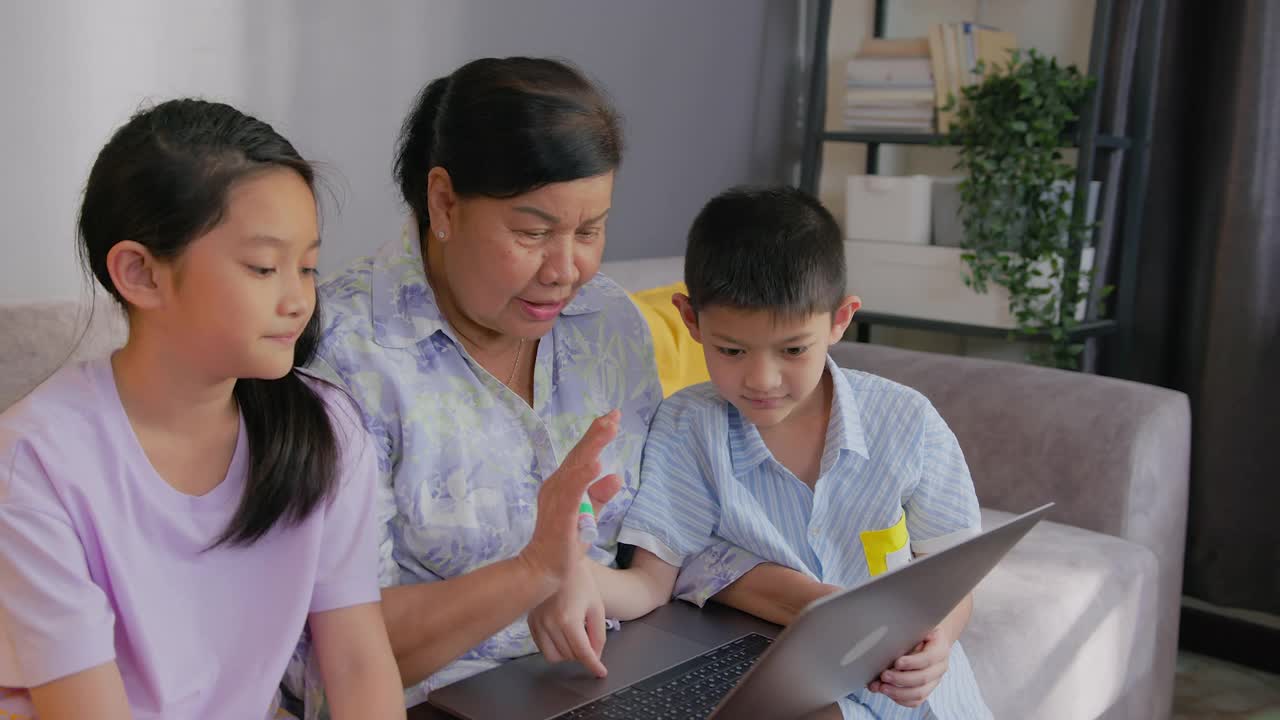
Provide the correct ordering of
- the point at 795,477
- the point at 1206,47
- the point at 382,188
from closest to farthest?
1. the point at 795,477
2. the point at 382,188
3. the point at 1206,47

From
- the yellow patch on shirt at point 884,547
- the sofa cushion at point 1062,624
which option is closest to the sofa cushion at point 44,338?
the yellow patch on shirt at point 884,547

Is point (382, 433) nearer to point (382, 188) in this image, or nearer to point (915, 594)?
point (915, 594)

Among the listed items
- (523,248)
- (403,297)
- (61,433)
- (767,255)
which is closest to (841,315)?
(767,255)

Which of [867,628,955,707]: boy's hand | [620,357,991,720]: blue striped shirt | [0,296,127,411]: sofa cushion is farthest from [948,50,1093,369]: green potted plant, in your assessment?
[0,296,127,411]: sofa cushion

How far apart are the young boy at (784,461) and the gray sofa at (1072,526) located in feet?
1.14

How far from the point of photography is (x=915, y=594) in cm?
101

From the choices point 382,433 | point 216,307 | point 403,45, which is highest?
point 403,45

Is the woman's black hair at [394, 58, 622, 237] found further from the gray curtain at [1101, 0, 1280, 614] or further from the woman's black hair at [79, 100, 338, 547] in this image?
the gray curtain at [1101, 0, 1280, 614]

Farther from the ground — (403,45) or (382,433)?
(403,45)

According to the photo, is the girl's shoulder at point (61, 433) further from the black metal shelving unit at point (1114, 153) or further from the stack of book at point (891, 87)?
the stack of book at point (891, 87)

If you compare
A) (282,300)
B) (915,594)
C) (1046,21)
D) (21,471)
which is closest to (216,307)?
(282,300)

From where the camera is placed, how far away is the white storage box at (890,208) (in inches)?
123

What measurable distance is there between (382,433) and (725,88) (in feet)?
7.90

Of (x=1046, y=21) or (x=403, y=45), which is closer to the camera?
(x=403, y=45)
